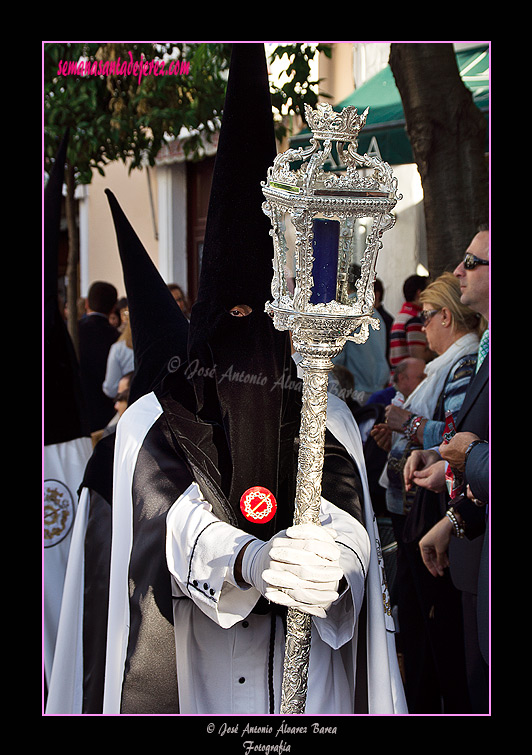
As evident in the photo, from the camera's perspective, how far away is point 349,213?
1.98m

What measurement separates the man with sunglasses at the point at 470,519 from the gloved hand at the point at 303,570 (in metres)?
1.03

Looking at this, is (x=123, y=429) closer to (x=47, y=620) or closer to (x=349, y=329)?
(x=349, y=329)

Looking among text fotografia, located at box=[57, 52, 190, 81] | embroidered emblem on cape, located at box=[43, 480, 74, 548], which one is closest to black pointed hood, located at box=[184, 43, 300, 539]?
embroidered emblem on cape, located at box=[43, 480, 74, 548]

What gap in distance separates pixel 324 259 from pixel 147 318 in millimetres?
1570

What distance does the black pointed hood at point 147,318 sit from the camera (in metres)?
3.34

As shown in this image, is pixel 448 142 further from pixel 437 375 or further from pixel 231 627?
pixel 231 627

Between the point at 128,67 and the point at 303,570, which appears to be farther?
the point at 128,67

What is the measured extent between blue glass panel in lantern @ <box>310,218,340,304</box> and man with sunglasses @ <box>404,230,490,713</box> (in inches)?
49.5

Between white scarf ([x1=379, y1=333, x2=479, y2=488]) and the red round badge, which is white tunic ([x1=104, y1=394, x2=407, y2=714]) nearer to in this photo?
the red round badge

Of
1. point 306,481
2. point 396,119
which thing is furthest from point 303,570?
point 396,119

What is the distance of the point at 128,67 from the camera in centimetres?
526

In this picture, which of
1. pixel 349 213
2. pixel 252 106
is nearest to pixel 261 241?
pixel 252 106

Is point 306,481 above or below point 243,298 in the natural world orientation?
below
